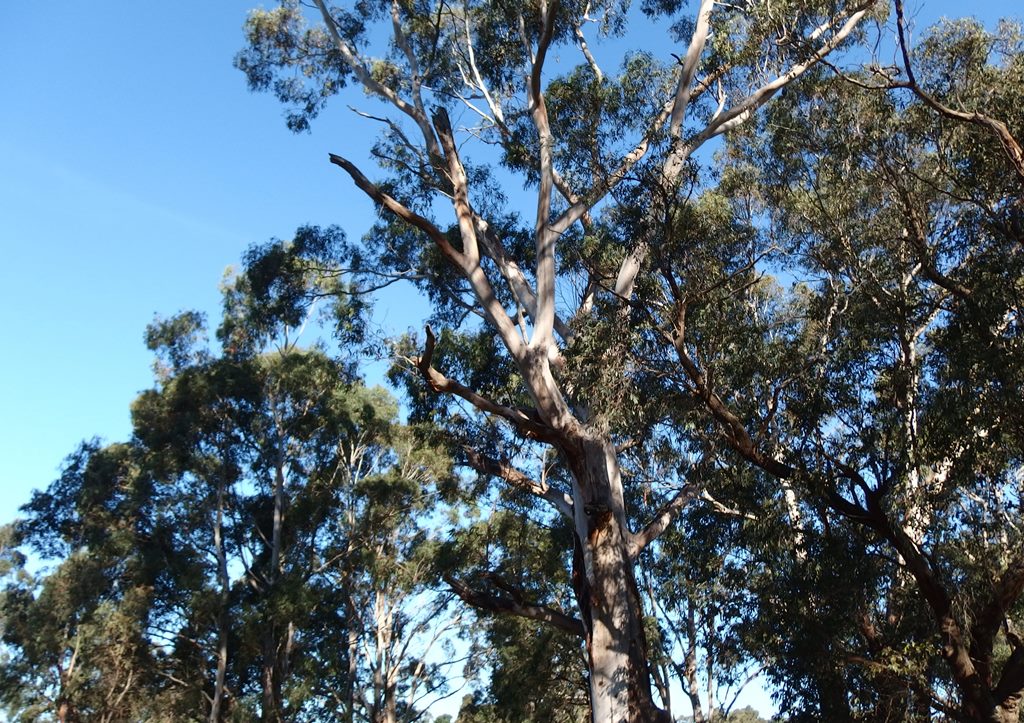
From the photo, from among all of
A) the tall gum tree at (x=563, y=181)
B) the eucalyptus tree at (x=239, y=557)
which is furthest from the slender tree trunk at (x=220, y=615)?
the tall gum tree at (x=563, y=181)

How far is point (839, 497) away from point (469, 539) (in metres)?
9.11

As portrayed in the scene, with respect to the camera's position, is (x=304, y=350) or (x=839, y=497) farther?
(x=304, y=350)

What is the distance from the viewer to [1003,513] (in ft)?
27.7

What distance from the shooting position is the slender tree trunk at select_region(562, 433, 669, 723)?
25.3 ft

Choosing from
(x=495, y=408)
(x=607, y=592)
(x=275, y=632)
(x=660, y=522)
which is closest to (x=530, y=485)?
(x=660, y=522)

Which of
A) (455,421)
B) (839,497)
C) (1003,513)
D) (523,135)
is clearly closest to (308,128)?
(523,135)

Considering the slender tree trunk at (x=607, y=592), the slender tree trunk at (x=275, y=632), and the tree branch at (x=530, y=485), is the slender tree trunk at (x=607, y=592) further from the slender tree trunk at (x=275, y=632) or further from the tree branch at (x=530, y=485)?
the slender tree trunk at (x=275, y=632)

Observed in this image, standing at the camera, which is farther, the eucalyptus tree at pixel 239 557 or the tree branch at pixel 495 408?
the eucalyptus tree at pixel 239 557

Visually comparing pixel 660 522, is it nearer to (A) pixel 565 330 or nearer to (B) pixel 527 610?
(B) pixel 527 610

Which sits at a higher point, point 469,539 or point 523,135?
point 523,135

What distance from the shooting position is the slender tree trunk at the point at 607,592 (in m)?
7.73

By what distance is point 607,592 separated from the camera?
8172 mm

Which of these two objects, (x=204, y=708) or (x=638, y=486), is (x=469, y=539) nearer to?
(x=638, y=486)

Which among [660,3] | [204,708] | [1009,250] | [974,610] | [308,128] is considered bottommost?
[974,610]
